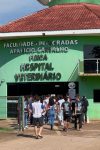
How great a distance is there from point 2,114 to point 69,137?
9084 mm

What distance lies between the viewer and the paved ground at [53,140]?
65.5 ft

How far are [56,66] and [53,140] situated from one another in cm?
1592

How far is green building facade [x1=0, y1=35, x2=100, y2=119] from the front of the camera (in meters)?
37.1

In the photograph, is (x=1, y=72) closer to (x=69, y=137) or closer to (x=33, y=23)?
(x=33, y=23)

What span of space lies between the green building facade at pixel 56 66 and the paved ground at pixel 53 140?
33.3 ft

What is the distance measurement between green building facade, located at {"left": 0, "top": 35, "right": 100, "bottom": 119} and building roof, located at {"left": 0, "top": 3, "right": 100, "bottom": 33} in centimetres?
78

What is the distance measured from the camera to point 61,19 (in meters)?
39.8

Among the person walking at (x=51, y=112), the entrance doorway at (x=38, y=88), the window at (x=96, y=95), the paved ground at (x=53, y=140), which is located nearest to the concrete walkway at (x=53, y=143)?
the paved ground at (x=53, y=140)

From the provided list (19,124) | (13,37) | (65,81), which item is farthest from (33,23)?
(19,124)

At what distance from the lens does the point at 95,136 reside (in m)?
24.0

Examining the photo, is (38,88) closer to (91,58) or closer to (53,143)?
(91,58)

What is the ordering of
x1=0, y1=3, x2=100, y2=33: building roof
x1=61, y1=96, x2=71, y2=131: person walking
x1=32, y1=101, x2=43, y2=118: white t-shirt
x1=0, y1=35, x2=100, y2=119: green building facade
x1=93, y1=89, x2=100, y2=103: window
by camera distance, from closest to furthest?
x1=32, y1=101, x2=43, y2=118: white t-shirt, x1=61, y1=96, x2=71, y2=131: person walking, x1=0, y1=35, x2=100, y2=119: green building facade, x1=93, y1=89, x2=100, y2=103: window, x1=0, y1=3, x2=100, y2=33: building roof

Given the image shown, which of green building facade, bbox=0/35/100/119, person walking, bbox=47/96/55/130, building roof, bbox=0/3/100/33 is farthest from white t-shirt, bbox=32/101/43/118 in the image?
building roof, bbox=0/3/100/33

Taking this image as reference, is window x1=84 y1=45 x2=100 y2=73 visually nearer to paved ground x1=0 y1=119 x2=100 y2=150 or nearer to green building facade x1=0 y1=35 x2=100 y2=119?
green building facade x1=0 y1=35 x2=100 y2=119
